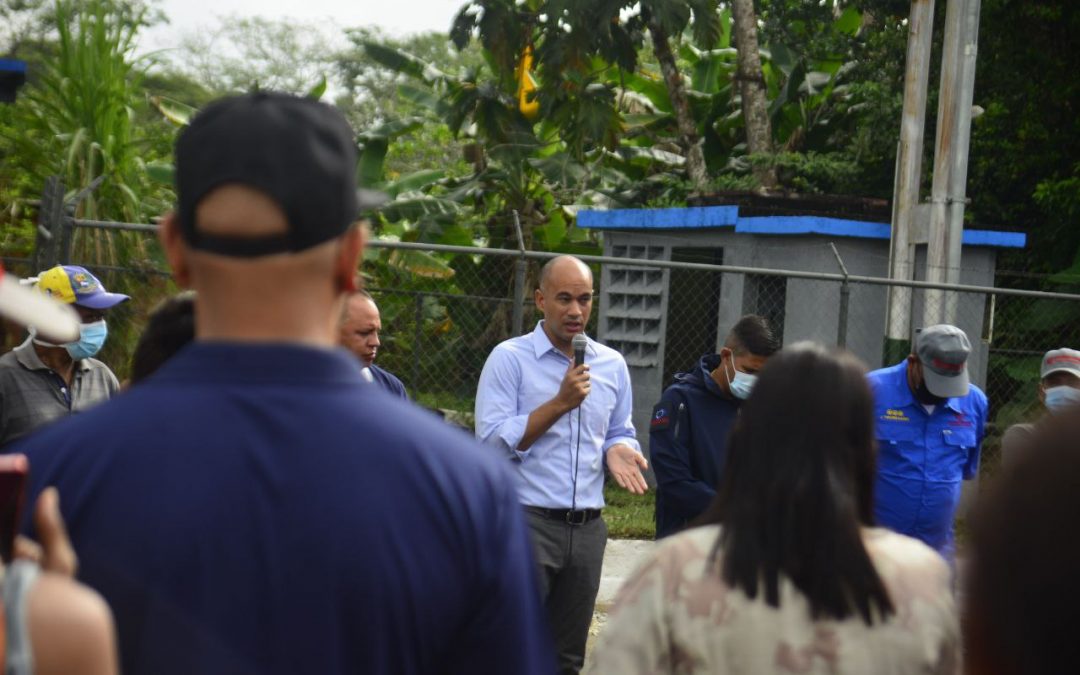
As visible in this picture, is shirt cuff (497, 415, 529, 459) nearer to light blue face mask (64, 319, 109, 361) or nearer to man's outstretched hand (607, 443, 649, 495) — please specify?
man's outstretched hand (607, 443, 649, 495)

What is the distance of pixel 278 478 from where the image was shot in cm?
156

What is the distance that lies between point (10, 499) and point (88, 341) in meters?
4.34

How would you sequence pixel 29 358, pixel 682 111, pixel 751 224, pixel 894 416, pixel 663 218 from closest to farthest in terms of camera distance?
pixel 29 358
pixel 894 416
pixel 751 224
pixel 663 218
pixel 682 111

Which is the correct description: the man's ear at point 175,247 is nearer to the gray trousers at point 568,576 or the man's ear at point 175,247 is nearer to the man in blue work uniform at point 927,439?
the gray trousers at point 568,576

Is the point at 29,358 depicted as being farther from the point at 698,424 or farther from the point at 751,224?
the point at 751,224

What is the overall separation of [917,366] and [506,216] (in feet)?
39.7

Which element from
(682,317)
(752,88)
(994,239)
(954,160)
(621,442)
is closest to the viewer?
(621,442)

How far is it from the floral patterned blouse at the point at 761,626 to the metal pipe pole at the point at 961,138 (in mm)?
11034

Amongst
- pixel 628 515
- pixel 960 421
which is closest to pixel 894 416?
pixel 960 421

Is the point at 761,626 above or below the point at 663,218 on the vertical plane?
below

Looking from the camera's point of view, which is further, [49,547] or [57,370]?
[57,370]

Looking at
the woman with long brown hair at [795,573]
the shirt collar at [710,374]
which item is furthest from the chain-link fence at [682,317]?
the woman with long brown hair at [795,573]

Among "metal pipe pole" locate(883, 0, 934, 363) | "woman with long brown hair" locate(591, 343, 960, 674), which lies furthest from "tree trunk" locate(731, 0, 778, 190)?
"woman with long brown hair" locate(591, 343, 960, 674)

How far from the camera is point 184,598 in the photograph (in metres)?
1.53
